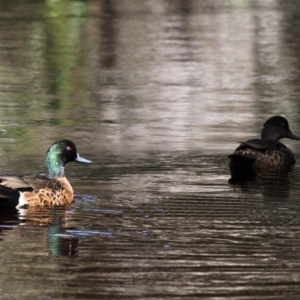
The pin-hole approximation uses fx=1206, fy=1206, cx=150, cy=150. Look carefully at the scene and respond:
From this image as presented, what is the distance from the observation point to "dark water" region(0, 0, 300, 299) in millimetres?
8906

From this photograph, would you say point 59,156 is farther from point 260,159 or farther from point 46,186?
point 260,159

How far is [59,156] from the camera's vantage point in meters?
12.3

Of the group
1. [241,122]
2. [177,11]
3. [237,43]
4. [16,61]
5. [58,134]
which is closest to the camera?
[58,134]


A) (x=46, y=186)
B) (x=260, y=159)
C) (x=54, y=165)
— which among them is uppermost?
(x=54, y=165)

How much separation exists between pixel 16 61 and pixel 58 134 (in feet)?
30.0

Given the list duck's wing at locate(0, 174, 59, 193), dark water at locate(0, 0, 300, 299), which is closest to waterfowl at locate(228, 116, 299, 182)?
dark water at locate(0, 0, 300, 299)

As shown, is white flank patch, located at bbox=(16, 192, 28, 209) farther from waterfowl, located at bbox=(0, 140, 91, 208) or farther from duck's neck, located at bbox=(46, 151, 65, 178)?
duck's neck, located at bbox=(46, 151, 65, 178)

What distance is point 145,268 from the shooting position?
904 cm

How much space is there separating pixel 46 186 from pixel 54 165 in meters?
0.51

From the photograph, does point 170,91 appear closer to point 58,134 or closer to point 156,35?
point 58,134

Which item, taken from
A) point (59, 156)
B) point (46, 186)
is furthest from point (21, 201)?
point (59, 156)

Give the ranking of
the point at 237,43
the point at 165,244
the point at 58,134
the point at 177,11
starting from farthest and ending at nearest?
the point at 177,11, the point at 237,43, the point at 58,134, the point at 165,244

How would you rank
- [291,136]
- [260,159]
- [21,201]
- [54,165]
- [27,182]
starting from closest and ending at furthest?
[21,201], [27,182], [54,165], [260,159], [291,136]

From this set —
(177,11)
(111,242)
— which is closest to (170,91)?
(111,242)
